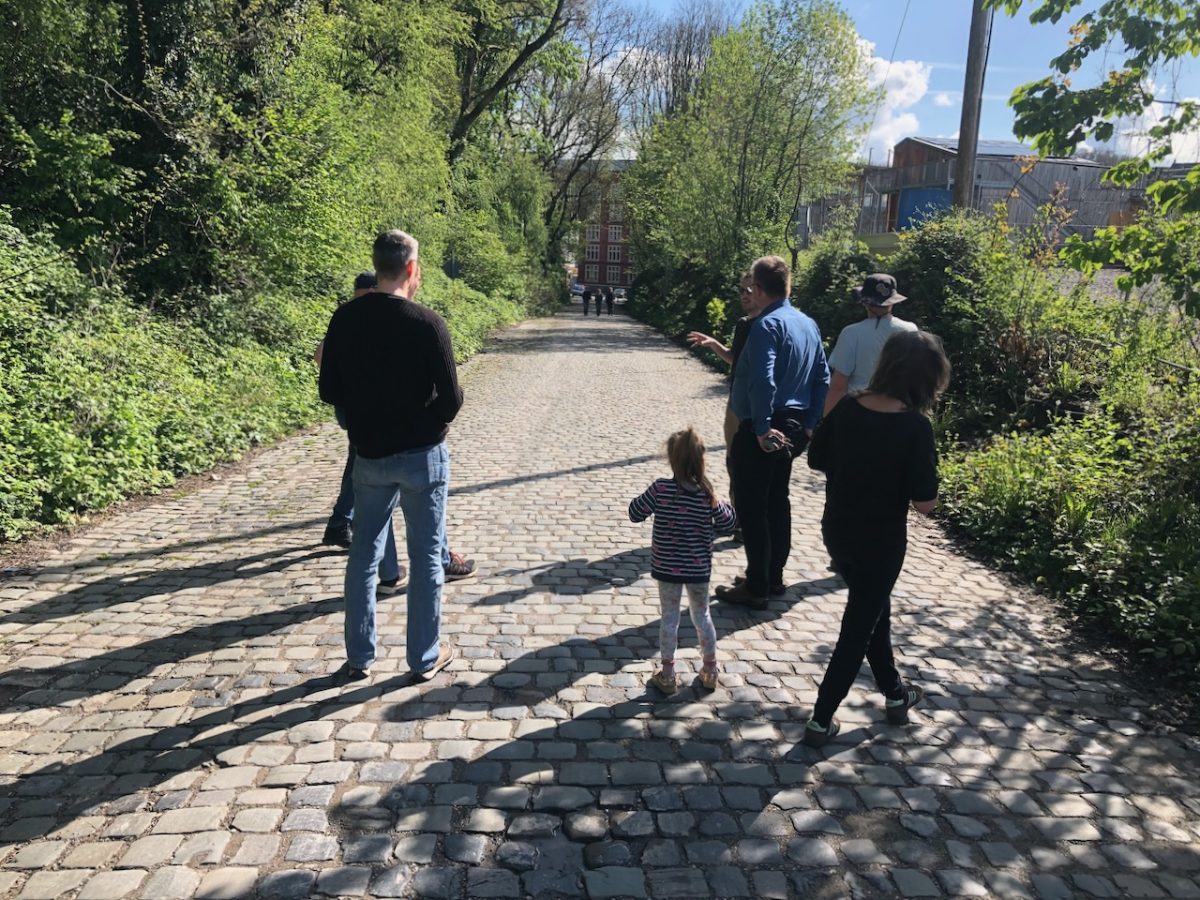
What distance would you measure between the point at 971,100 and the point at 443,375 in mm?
12096

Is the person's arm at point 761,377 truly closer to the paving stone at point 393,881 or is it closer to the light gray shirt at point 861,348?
the light gray shirt at point 861,348

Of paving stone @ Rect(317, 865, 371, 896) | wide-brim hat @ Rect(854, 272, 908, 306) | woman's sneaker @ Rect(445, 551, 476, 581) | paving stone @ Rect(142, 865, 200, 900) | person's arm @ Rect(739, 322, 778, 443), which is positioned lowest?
woman's sneaker @ Rect(445, 551, 476, 581)

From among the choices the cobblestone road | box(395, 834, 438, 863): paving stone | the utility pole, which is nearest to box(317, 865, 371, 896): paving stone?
the cobblestone road

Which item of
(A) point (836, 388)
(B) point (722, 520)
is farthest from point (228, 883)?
(A) point (836, 388)

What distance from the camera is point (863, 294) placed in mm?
5348

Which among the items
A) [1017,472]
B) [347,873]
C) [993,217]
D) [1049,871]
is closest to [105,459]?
[347,873]

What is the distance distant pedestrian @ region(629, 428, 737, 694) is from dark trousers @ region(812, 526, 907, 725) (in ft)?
1.88

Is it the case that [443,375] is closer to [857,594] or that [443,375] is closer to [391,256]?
[391,256]

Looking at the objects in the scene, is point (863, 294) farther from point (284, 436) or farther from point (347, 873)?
point (284, 436)

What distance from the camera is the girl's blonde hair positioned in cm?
379

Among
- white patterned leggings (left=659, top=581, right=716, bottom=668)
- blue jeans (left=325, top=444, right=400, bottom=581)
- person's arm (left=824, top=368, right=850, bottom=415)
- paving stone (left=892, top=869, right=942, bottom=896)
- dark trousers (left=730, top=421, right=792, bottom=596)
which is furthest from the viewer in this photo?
person's arm (left=824, top=368, right=850, bottom=415)

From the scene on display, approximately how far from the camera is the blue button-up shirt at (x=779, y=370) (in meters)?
4.67

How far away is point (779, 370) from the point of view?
4.86 meters

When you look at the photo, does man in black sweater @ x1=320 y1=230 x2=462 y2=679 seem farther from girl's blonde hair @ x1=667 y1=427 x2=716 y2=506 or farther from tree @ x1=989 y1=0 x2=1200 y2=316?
tree @ x1=989 y1=0 x2=1200 y2=316
